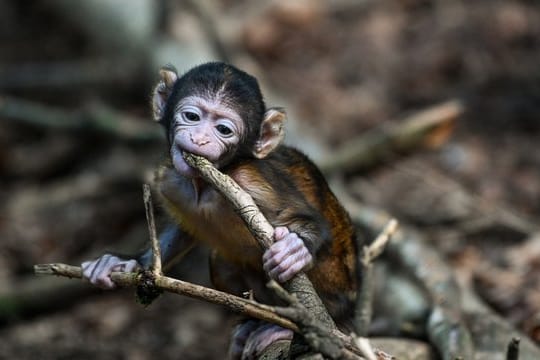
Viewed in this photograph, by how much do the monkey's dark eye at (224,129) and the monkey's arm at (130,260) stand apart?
0.97 metres

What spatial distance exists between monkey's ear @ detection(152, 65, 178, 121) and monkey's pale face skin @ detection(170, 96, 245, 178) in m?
0.45

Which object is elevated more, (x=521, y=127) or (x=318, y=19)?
(x=318, y=19)

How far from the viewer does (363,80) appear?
43.6 feet

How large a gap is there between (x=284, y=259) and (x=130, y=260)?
1422 millimetres

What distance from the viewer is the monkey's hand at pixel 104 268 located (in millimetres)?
5336

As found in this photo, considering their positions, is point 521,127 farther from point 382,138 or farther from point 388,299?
point 388,299

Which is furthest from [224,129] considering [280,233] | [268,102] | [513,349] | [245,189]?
[268,102]

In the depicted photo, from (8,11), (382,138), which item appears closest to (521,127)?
(382,138)

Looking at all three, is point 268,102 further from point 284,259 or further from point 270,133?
point 284,259

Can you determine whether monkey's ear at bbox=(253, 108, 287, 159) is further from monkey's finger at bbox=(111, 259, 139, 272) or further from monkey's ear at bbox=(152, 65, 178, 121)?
monkey's finger at bbox=(111, 259, 139, 272)

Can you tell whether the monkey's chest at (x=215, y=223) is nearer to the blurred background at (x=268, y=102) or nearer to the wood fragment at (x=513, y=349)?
the wood fragment at (x=513, y=349)

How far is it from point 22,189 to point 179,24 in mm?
3231

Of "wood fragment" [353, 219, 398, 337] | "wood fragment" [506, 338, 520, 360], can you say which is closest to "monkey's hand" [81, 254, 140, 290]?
"wood fragment" [353, 219, 398, 337]

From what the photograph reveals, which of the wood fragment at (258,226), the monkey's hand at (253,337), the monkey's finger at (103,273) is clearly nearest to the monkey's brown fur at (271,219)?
the monkey's hand at (253,337)
